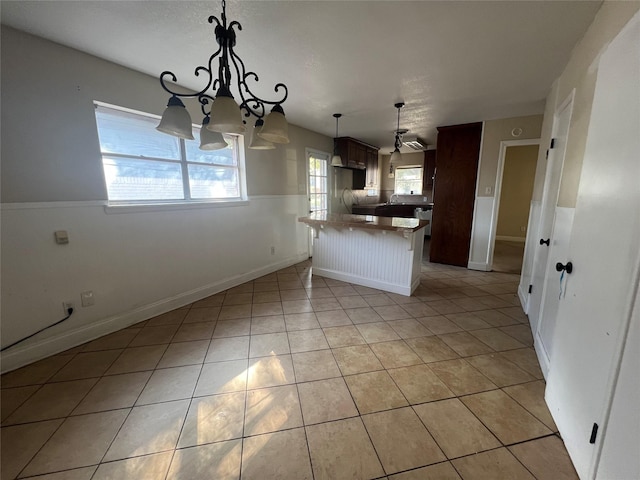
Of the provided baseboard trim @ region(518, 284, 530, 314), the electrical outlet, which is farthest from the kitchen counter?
the electrical outlet

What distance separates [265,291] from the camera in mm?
3250

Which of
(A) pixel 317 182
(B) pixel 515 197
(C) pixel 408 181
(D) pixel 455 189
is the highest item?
(C) pixel 408 181

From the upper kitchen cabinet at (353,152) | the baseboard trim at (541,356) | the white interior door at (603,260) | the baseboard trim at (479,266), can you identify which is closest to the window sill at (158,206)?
the upper kitchen cabinet at (353,152)

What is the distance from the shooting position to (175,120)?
4.16ft

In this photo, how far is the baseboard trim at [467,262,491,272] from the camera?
4.05 m

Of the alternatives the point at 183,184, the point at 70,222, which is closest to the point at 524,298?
the point at 183,184

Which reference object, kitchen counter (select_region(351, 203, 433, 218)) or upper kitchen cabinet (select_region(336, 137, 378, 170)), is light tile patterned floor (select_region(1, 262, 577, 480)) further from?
kitchen counter (select_region(351, 203, 433, 218))

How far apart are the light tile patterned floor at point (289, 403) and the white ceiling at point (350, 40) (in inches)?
92.1

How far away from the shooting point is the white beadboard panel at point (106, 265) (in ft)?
→ 5.97

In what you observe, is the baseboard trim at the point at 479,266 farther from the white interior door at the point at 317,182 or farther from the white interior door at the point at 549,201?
the white interior door at the point at 317,182

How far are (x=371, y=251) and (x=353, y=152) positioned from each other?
277 cm

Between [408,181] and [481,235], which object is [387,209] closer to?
[408,181]

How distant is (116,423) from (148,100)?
258 cm

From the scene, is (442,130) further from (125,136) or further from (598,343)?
(125,136)
